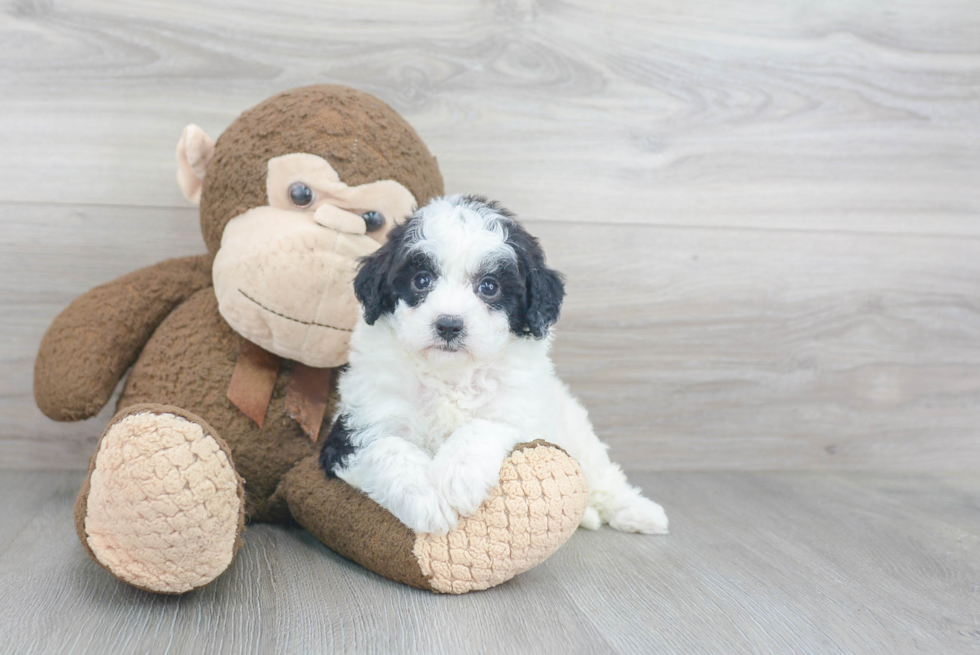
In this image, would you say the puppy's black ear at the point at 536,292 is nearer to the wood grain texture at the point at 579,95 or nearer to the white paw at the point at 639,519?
the white paw at the point at 639,519

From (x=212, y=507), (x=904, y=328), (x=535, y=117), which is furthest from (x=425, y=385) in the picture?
(x=904, y=328)

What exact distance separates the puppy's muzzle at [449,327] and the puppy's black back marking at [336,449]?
0.87 feet

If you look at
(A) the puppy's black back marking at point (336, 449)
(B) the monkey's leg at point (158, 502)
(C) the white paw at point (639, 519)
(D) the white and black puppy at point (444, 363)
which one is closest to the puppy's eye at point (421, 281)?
(D) the white and black puppy at point (444, 363)

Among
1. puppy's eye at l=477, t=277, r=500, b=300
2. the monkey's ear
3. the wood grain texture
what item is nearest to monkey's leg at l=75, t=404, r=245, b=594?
puppy's eye at l=477, t=277, r=500, b=300

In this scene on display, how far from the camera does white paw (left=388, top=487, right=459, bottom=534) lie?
3.60ft

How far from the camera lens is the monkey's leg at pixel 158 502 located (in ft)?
3.27

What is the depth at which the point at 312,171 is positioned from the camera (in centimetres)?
134

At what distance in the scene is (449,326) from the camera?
1120 mm

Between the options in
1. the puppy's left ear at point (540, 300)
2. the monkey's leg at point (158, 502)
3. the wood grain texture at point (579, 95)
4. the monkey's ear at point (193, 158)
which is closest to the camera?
the monkey's leg at point (158, 502)

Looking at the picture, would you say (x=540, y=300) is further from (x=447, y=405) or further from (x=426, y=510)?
(x=426, y=510)

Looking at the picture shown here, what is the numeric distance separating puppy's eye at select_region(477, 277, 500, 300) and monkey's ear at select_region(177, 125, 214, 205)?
0.66 meters

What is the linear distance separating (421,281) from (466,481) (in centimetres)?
32

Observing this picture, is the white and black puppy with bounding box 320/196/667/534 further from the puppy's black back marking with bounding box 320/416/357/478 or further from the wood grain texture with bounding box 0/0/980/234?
the wood grain texture with bounding box 0/0/980/234

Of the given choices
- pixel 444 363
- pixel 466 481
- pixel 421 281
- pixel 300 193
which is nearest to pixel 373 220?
pixel 300 193
